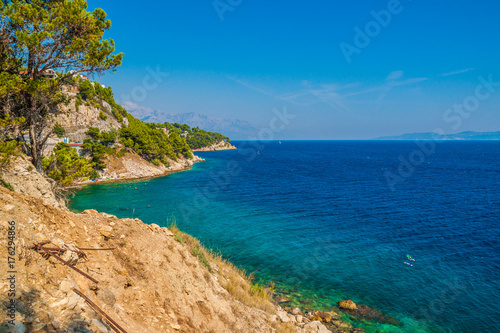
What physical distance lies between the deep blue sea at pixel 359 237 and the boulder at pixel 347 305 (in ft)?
2.56

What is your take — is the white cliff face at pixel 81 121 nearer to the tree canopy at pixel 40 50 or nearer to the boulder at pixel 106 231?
the tree canopy at pixel 40 50

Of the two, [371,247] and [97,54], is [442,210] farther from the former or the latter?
[97,54]

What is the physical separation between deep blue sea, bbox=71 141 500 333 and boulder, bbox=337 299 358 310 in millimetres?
779

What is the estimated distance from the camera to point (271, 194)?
157 feet

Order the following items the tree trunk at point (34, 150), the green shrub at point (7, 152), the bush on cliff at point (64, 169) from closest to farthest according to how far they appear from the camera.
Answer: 1. the green shrub at point (7, 152)
2. the tree trunk at point (34, 150)
3. the bush on cliff at point (64, 169)

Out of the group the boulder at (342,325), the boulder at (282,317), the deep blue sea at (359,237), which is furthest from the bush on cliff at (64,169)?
the boulder at (342,325)

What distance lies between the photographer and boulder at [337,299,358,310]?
16016 millimetres

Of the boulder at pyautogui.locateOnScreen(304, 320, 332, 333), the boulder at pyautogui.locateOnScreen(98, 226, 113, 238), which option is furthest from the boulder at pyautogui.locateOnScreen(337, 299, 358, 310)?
the boulder at pyautogui.locateOnScreen(98, 226, 113, 238)

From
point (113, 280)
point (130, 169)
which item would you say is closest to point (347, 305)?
point (113, 280)

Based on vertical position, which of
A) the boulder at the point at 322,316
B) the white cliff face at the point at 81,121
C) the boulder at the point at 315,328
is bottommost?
the boulder at the point at 322,316

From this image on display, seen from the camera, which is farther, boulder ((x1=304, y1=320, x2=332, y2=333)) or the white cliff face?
the white cliff face

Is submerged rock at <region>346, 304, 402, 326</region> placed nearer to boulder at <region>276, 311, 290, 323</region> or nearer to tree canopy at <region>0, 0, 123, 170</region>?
boulder at <region>276, 311, 290, 323</region>

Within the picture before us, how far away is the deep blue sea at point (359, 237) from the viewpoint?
56.2 feet

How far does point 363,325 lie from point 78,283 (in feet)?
49.9
